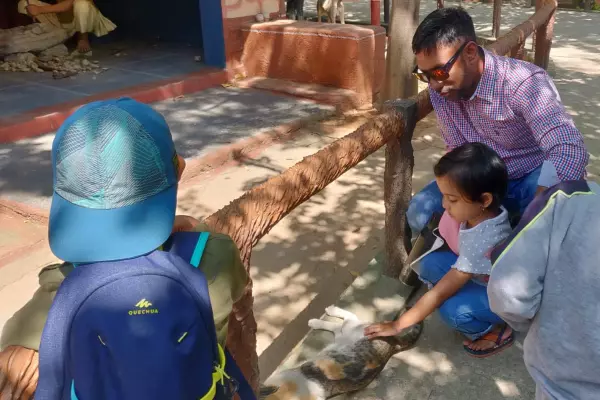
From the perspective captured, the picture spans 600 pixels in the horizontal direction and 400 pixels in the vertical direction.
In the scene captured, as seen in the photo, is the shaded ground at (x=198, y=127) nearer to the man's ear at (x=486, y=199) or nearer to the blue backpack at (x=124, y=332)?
the man's ear at (x=486, y=199)

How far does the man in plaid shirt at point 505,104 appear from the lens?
192 cm

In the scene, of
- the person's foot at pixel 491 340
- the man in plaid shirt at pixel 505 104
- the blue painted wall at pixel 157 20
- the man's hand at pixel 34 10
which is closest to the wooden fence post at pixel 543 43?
the blue painted wall at pixel 157 20

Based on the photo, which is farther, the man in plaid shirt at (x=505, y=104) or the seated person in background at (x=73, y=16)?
the seated person in background at (x=73, y=16)

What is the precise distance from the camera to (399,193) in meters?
2.63

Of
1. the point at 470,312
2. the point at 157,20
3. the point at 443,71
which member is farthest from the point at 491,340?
the point at 157,20

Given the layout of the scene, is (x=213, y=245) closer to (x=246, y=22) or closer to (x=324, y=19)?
Result: (x=246, y=22)

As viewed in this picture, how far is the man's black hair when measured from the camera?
202 centimetres

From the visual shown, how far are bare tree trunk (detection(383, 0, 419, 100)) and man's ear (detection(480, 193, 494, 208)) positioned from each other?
363cm

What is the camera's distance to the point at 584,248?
1.13m

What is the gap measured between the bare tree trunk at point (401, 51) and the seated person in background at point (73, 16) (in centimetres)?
379

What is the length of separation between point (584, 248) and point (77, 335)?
0.92m

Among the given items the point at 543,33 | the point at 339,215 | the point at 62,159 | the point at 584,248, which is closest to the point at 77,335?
the point at 62,159

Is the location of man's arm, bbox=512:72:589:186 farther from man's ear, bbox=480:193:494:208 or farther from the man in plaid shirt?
man's ear, bbox=480:193:494:208

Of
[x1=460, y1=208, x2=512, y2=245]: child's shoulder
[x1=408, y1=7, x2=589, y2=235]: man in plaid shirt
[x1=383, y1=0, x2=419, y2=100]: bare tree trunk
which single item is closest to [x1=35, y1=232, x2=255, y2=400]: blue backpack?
[x1=460, y1=208, x2=512, y2=245]: child's shoulder
